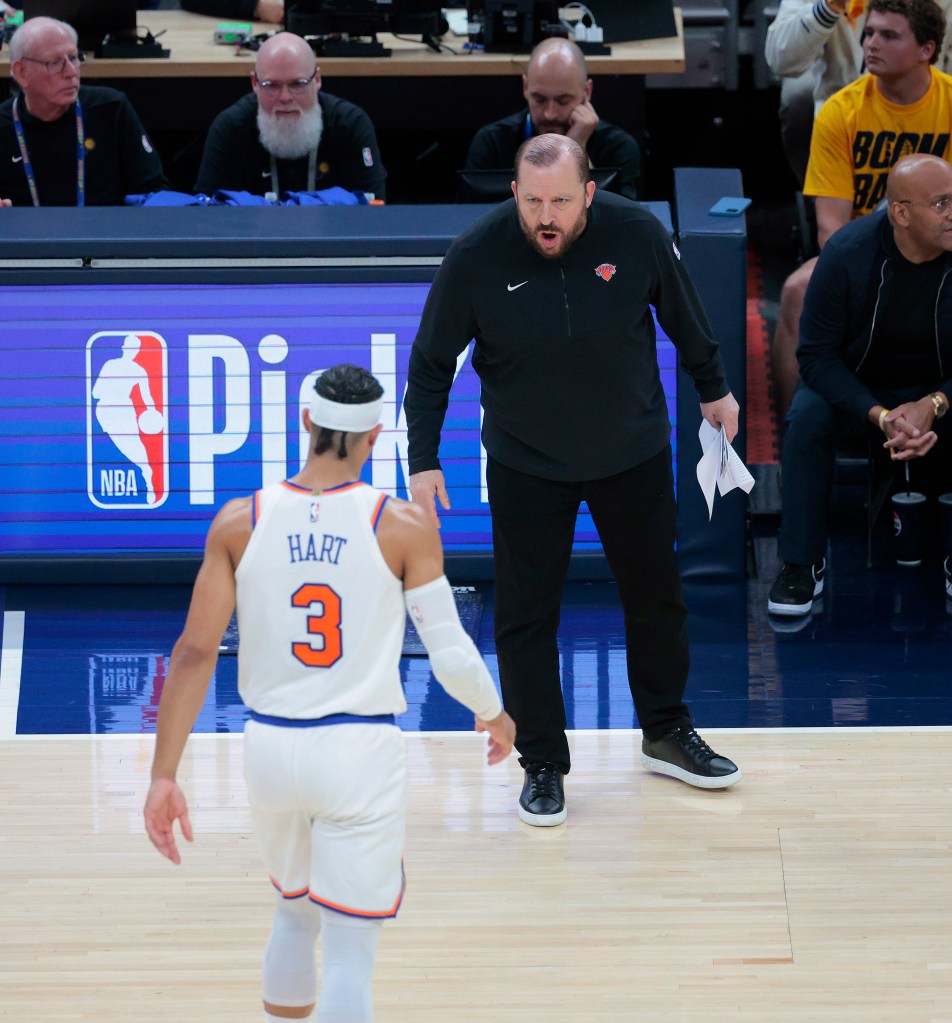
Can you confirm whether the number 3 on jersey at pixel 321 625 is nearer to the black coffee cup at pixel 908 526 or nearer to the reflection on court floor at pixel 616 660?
the reflection on court floor at pixel 616 660

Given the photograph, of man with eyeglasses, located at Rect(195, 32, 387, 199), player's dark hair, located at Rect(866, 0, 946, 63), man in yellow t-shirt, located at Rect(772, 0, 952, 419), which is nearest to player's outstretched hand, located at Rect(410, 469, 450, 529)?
man in yellow t-shirt, located at Rect(772, 0, 952, 419)

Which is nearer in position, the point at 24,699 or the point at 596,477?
the point at 596,477

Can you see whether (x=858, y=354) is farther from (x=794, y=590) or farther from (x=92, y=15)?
(x=92, y=15)

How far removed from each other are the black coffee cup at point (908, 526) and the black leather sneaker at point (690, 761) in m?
1.92

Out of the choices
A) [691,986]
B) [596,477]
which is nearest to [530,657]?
[596,477]

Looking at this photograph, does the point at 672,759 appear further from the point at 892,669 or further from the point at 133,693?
the point at 133,693

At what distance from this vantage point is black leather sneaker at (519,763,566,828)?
4.68 meters

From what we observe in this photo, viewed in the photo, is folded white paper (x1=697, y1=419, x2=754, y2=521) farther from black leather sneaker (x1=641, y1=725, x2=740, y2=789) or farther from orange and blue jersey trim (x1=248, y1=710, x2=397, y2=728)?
orange and blue jersey trim (x1=248, y1=710, x2=397, y2=728)

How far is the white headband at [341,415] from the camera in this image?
319 centimetres

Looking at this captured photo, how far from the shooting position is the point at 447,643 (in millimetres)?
3281

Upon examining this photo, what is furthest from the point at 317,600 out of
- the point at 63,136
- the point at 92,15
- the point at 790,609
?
the point at 92,15

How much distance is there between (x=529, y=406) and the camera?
14.7ft

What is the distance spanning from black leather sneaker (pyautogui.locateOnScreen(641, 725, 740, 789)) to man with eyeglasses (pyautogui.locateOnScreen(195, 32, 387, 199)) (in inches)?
133

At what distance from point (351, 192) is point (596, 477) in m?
3.34
